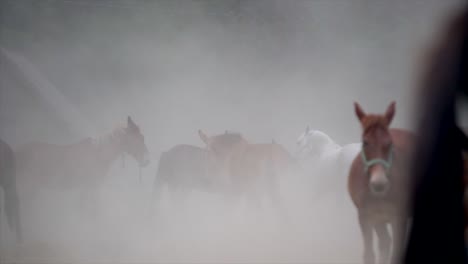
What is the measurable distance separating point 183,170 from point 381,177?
371cm

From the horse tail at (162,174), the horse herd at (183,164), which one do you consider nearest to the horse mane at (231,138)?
the horse herd at (183,164)

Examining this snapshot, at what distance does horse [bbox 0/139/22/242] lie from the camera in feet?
16.2

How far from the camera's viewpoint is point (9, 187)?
16.3 feet

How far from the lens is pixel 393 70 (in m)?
6.93

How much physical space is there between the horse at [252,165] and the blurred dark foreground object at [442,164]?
12.1ft

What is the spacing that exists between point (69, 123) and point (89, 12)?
1.63 metres

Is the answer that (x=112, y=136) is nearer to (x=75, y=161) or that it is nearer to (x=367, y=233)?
(x=75, y=161)

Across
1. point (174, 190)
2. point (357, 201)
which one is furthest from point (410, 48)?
point (357, 201)

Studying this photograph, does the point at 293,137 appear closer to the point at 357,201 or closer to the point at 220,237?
the point at 220,237

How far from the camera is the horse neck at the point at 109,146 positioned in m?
5.69

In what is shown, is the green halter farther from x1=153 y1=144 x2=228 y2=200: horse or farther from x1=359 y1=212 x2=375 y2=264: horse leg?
x1=153 y1=144 x2=228 y2=200: horse

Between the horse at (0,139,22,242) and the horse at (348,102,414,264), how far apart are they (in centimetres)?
348

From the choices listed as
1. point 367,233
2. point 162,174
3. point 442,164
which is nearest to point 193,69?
point 162,174

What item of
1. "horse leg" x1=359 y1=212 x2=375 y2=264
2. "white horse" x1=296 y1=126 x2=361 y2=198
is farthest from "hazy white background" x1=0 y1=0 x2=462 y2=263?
"horse leg" x1=359 y1=212 x2=375 y2=264
